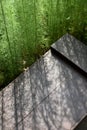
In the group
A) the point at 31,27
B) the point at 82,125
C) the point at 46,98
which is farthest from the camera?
the point at 31,27

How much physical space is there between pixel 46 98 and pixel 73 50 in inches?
30.5

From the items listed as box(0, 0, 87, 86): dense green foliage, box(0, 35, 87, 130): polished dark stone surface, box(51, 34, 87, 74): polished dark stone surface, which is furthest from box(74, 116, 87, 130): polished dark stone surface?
box(0, 0, 87, 86): dense green foliage

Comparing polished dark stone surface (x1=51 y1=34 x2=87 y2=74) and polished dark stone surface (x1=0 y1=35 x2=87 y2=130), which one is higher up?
polished dark stone surface (x1=51 y1=34 x2=87 y2=74)

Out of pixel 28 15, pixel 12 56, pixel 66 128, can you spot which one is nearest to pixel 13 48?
pixel 12 56

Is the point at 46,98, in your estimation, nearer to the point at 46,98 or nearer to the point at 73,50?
the point at 46,98

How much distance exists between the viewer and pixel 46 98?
9.47ft

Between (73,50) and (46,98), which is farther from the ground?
(73,50)

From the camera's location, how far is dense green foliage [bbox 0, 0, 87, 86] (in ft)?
10.2

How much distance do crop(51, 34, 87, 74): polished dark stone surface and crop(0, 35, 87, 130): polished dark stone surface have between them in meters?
0.07

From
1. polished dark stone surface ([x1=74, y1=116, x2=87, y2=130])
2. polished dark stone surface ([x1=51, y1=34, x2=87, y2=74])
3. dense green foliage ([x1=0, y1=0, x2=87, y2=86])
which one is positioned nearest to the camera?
polished dark stone surface ([x1=74, y1=116, x2=87, y2=130])

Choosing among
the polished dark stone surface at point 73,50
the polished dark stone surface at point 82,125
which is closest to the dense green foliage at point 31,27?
the polished dark stone surface at point 73,50

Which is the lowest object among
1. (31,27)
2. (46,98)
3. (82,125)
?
(82,125)

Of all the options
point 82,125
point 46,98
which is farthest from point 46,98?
point 82,125

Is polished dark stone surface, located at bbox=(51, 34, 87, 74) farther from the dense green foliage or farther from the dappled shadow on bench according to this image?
the dense green foliage
